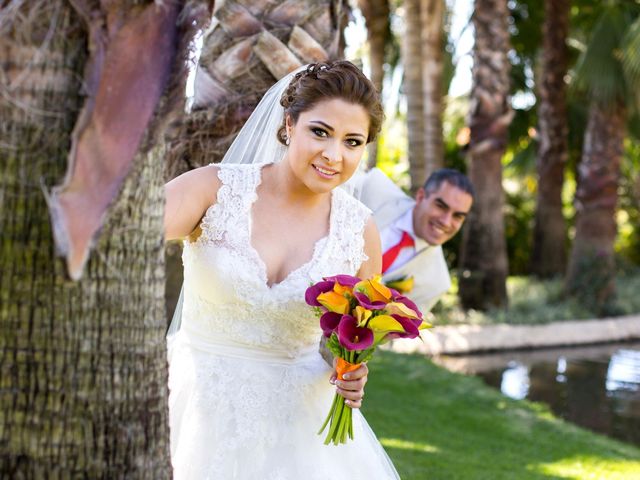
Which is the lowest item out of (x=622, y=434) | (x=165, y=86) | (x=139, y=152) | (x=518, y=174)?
Result: (x=622, y=434)

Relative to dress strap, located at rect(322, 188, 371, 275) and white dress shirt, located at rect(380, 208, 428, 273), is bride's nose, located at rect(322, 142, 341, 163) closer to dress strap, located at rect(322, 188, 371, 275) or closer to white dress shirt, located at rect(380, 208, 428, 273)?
dress strap, located at rect(322, 188, 371, 275)

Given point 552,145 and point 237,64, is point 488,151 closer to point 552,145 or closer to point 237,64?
point 552,145

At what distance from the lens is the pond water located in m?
8.05

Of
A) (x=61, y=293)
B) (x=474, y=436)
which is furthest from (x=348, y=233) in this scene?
(x=474, y=436)

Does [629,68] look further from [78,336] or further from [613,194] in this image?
[78,336]

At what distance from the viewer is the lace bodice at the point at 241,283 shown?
3.35 metres

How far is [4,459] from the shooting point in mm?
1935

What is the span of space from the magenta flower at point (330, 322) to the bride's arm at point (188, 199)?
677 mm

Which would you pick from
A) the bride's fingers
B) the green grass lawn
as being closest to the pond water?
the green grass lawn

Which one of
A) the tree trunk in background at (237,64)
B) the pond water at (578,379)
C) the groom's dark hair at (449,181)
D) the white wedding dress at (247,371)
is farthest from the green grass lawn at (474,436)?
the tree trunk in background at (237,64)

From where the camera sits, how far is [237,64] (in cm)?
449

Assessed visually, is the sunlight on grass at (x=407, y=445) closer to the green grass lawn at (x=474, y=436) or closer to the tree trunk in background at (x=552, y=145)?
the green grass lawn at (x=474, y=436)

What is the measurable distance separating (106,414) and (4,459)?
224mm

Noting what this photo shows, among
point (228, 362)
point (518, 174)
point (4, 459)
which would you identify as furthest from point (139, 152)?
point (518, 174)
